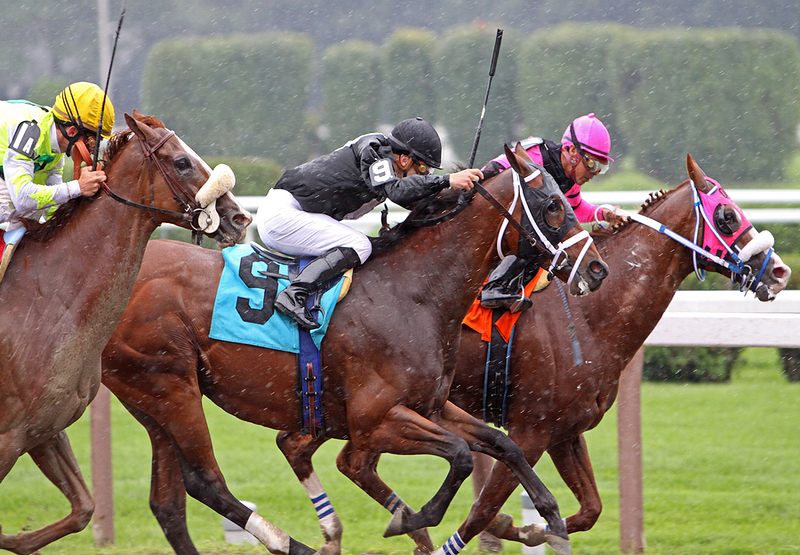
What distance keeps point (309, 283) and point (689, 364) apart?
20.6ft

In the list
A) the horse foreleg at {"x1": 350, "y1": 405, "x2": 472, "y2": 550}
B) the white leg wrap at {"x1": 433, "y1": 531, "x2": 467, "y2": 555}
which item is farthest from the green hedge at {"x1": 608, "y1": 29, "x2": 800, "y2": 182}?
the horse foreleg at {"x1": 350, "y1": 405, "x2": 472, "y2": 550}

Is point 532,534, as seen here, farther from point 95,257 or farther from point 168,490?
point 95,257

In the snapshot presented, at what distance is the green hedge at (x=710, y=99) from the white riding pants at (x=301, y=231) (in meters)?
17.7

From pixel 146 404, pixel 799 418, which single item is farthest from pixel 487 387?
pixel 799 418

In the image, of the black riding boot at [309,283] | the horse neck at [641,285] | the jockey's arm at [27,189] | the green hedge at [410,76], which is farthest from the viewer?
the green hedge at [410,76]

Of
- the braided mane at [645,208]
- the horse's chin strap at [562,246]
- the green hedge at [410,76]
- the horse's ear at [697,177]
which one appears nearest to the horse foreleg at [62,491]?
the horse's chin strap at [562,246]

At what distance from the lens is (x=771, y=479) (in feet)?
27.2

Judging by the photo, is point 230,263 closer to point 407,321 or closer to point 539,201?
point 407,321

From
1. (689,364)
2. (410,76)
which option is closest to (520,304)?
(689,364)

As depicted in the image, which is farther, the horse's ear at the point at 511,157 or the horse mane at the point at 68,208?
the horse's ear at the point at 511,157

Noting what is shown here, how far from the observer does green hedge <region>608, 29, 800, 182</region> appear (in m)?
22.0

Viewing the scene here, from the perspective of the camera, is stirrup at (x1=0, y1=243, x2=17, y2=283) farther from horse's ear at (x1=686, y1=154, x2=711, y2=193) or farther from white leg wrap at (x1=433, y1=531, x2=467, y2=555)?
horse's ear at (x1=686, y1=154, x2=711, y2=193)

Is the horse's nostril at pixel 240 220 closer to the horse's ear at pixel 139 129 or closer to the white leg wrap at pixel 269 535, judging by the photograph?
the horse's ear at pixel 139 129

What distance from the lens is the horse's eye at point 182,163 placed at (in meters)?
4.98
